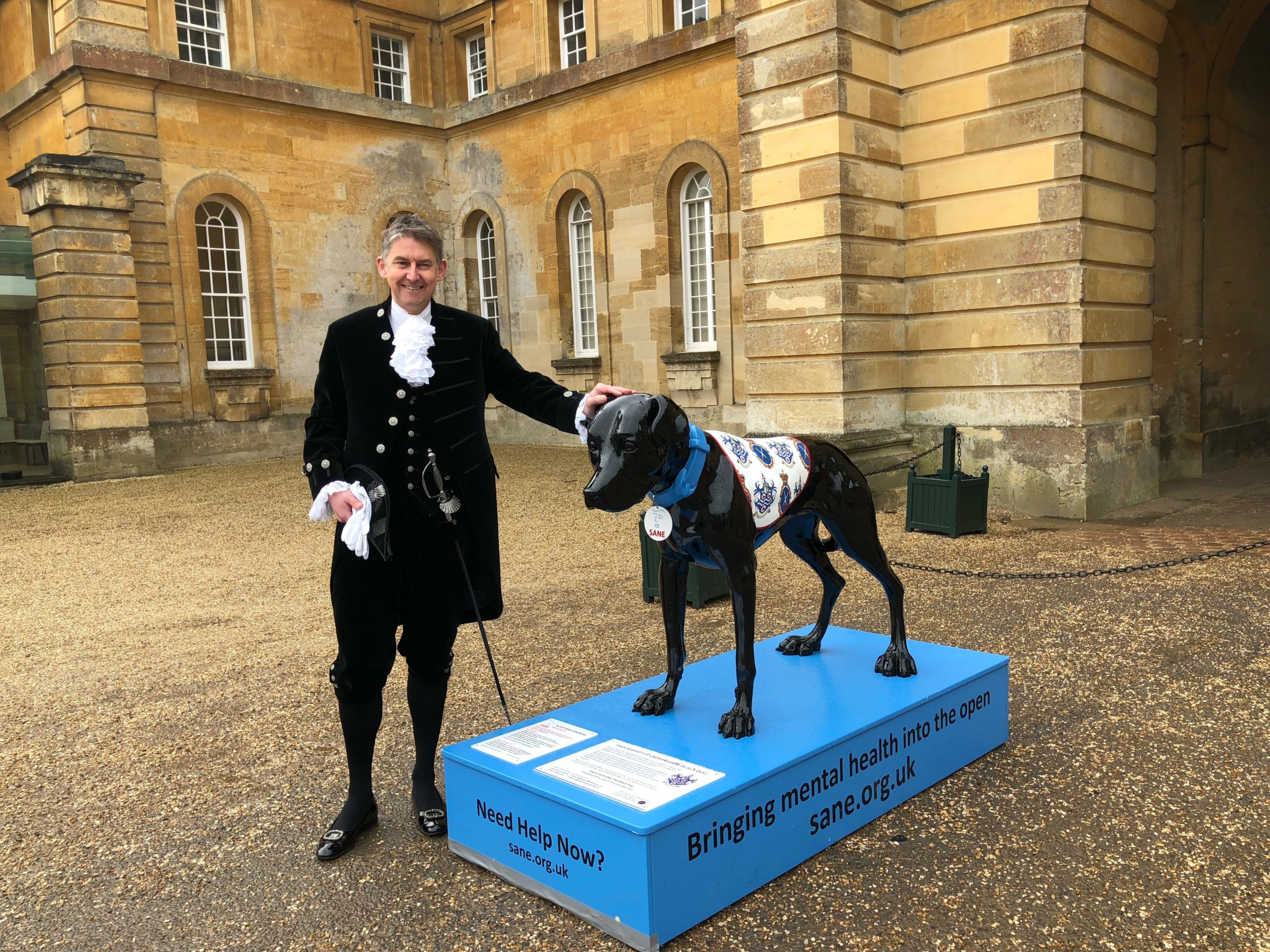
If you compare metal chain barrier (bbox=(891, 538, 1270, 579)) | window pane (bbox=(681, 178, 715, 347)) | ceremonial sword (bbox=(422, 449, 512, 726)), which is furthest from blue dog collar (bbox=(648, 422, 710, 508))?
window pane (bbox=(681, 178, 715, 347))

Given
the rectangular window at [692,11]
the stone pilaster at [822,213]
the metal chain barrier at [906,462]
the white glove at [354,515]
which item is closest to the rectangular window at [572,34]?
the rectangular window at [692,11]

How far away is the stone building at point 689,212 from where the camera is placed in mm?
9344

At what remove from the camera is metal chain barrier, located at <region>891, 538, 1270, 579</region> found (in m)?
6.47

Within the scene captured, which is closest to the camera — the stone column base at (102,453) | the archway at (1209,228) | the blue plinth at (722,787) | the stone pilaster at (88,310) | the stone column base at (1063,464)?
the blue plinth at (722,787)

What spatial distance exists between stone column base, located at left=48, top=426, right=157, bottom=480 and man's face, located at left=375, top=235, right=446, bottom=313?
13.9 metres

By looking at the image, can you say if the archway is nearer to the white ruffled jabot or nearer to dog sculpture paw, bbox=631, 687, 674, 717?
dog sculpture paw, bbox=631, 687, 674, 717

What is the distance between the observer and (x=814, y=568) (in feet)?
13.3

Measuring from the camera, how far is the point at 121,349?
15.3m

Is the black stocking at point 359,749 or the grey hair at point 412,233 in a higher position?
the grey hair at point 412,233

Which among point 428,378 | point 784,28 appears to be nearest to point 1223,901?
point 428,378

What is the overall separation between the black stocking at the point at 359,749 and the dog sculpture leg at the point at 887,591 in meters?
1.77

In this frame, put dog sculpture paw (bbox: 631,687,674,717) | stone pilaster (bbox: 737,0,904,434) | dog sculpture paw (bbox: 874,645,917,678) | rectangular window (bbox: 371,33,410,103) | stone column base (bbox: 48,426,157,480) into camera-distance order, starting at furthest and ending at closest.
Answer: rectangular window (bbox: 371,33,410,103), stone column base (bbox: 48,426,157,480), stone pilaster (bbox: 737,0,904,434), dog sculpture paw (bbox: 874,645,917,678), dog sculpture paw (bbox: 631,687,674,717)

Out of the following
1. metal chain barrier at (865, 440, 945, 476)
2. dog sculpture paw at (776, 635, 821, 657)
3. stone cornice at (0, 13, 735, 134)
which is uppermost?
stone cornice at (0, 13, 735, 134)

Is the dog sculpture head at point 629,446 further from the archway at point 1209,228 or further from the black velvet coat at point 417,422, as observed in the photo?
the archway at point 1209,228
